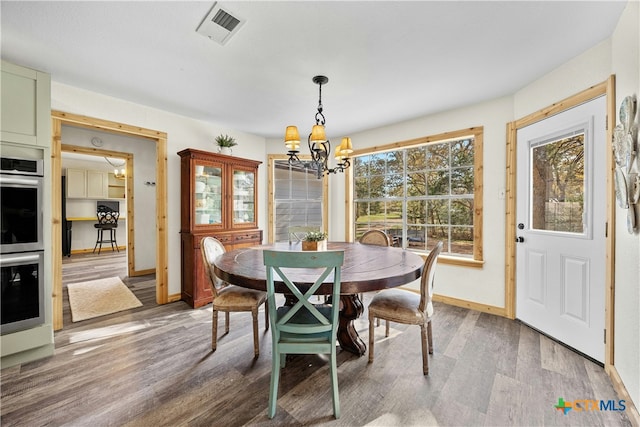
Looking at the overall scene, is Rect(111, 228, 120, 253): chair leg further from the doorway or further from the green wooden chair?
the green wooden chair

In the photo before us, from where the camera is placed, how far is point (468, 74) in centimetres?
241

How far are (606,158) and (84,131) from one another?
20.9 ft

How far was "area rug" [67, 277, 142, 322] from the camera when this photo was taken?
306cm

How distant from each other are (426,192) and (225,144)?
2.89 meters

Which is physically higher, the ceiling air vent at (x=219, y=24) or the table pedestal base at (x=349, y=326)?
the ceiling air vent at (x=219, y=24)

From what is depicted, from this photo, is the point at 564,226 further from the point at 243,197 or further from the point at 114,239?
the point at 114,239

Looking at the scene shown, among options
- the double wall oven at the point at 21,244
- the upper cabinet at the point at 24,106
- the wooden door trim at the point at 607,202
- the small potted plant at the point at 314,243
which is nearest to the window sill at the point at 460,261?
the wooden door trim at the point at 607,202

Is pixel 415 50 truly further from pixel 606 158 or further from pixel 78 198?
pixel 78 198

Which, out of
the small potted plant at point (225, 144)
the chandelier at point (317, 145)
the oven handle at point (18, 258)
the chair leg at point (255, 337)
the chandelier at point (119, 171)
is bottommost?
the chair leg at point (255, 337)

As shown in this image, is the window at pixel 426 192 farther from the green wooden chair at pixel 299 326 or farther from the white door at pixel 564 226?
the green wooden chair at pixel 299 326

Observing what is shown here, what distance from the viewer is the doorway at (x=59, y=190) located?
2.63 metres

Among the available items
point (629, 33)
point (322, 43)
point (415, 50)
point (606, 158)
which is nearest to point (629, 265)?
point (606, 158)

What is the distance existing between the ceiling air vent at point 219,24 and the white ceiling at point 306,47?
0.04 meters

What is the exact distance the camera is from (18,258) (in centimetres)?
202
